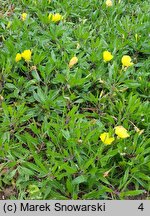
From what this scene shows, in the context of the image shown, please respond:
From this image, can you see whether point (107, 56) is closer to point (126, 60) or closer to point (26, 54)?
point (126, 60)

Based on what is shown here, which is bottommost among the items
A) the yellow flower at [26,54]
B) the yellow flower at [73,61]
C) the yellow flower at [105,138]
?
the yellow flower at [105,138]

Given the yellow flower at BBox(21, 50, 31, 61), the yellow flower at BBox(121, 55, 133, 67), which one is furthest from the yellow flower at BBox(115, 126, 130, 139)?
the yellow flower at BBox(21, 50, 31, 61)

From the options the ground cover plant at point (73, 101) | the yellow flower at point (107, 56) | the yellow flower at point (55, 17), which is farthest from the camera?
the yellow flower at point (55, 17)

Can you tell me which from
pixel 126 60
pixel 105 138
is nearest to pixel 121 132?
pixel 105 138

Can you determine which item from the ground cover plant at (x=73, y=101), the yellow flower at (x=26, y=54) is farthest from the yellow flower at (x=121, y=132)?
the yellow flower at (x=26, y=54)

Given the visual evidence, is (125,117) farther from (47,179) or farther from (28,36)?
(28,36)

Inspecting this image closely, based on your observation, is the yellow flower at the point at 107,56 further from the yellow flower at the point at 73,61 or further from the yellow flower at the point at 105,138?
the yellow flower at the point at 105,138

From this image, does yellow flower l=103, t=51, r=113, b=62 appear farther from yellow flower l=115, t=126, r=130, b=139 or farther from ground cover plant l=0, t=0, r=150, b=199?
yellow flower l=115, t=126, r=130, b=139

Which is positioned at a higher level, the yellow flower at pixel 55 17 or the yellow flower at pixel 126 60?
the yellow flower at pixel 55 17
